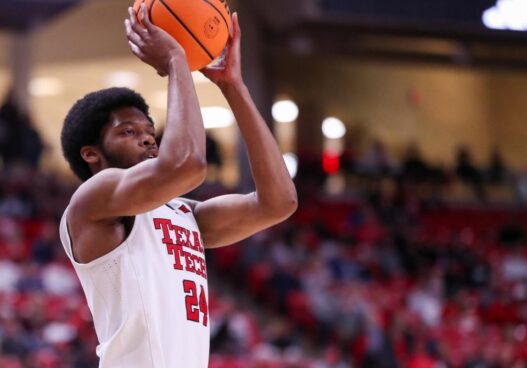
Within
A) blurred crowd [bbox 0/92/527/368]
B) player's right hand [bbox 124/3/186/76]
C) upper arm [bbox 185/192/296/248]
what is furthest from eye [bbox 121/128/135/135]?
blurred crowd [bbox 0/92/527/368]

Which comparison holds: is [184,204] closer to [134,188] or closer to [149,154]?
[149,154]

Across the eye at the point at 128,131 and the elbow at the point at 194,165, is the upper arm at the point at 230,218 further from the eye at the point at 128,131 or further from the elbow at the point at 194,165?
the elbow at the point at 194,165

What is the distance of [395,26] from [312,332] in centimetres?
395

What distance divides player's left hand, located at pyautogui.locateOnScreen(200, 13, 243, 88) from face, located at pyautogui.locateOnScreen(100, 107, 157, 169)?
30cm

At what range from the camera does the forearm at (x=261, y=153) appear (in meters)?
3.36

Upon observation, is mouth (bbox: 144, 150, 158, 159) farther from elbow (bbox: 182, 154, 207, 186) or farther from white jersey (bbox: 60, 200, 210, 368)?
elbow (bbox: 182, 154, 207, 186)

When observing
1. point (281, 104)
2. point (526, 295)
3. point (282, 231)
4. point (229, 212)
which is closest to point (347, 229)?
point (282, 231)

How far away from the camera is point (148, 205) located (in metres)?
2.90

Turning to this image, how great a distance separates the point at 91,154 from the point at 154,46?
1.51 ft

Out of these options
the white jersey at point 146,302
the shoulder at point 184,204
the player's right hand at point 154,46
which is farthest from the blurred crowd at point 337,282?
the player's right hand at point 154,46

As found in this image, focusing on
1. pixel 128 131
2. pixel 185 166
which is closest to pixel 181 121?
pixel 185 166

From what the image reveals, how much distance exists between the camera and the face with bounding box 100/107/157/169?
316cm

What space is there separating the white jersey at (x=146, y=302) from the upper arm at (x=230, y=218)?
31cm

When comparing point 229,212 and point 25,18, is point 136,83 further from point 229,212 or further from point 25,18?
point 229,212
